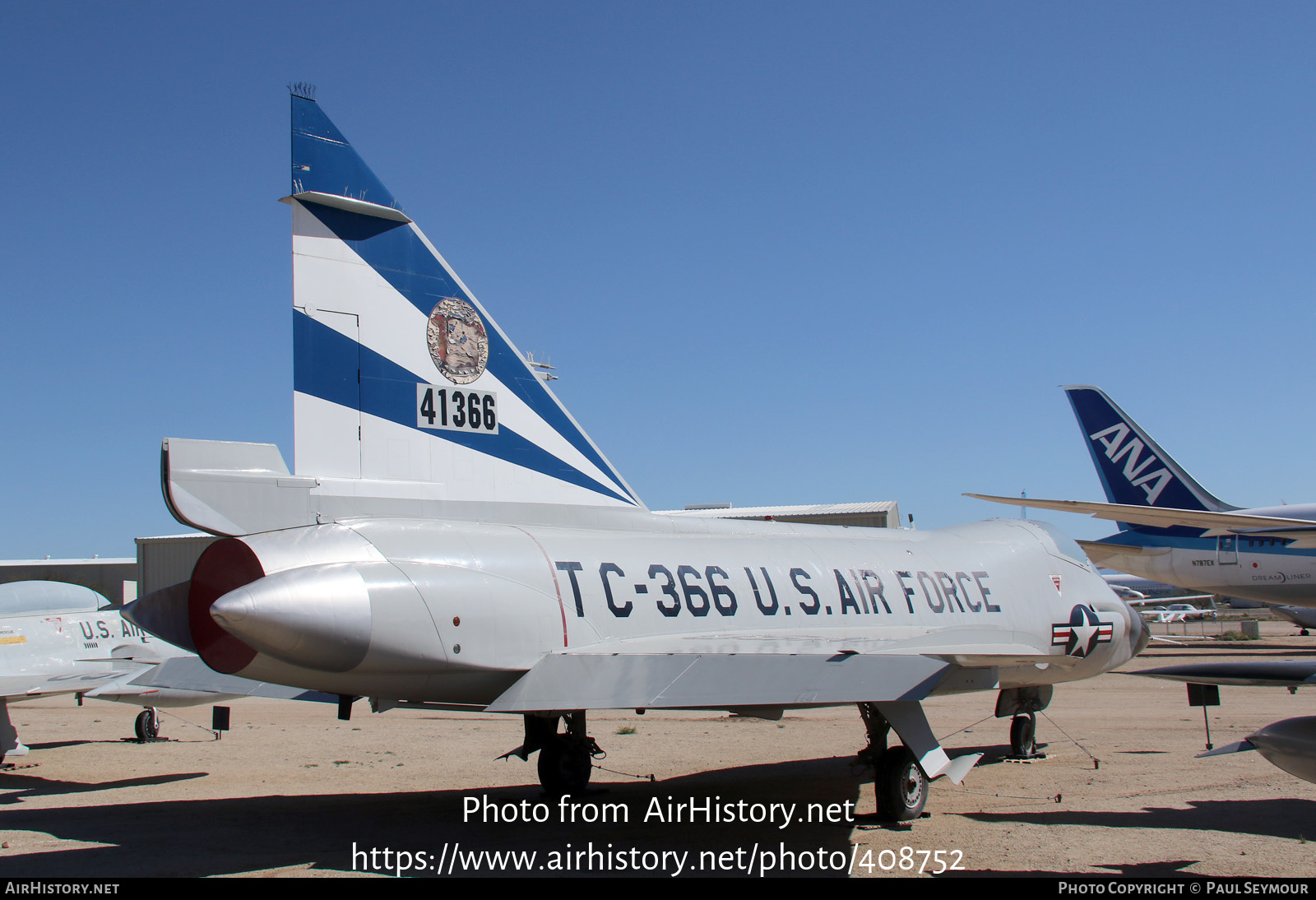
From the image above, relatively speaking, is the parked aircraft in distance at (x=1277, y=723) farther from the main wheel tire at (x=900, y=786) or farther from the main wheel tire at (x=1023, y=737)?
the main wheel tire at (x=1023, y=737)

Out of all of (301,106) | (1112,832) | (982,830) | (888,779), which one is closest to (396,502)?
(301,106)

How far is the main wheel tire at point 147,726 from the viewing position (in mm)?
14648

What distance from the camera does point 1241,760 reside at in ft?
35.2

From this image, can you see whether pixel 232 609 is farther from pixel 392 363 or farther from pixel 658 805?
pixel 658 805

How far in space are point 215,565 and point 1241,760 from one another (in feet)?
35.8

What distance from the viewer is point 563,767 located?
916 centimetres

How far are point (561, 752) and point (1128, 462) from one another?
22.2m

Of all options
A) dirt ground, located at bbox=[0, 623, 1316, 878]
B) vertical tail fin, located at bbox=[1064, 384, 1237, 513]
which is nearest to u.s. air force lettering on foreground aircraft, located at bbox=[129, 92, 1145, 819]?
dirt ground, located at bbox=[0, 623, 1316, 878]

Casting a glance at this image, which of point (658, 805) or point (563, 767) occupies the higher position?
point (563, 767)

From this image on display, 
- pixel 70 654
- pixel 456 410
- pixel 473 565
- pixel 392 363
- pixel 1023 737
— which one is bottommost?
pixel 1023 737

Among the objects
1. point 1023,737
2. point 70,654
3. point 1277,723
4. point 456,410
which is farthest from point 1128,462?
point 70,654

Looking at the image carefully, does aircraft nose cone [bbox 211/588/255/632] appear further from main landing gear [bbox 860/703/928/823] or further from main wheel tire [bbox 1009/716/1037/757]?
main wheel tire [bbox 1009/716/1037/757]

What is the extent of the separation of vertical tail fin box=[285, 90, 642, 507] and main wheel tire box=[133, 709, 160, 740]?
33.8 ft

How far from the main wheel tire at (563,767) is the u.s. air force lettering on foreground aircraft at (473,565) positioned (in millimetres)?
23
